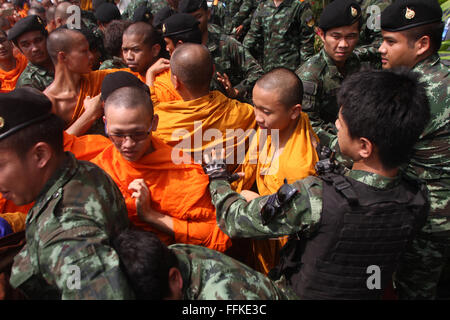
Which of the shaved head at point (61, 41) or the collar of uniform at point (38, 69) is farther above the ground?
the shaved head at point (61, 41)

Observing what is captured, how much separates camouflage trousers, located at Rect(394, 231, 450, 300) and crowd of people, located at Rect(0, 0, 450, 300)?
0.01 m

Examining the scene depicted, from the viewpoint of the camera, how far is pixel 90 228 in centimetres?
135

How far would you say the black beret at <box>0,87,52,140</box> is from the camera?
4.53 feet

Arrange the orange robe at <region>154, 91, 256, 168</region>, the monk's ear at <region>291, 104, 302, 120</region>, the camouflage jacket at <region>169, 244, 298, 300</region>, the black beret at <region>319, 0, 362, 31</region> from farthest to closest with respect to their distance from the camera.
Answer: the black beret at <region>319, 0, 362, 31</region>
the orange robe at <region>154, 91, 256, 168</region>
the monk's ear at <region>291, 104, 302, 120</region>
the camouflage jacket at <region>169, 244, 298, 300</region>

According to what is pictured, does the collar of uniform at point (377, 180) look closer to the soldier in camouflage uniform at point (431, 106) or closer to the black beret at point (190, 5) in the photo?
the soldier in camouflage uniform at point (431, 106)

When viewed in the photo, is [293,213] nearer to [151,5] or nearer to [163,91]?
[163,91]

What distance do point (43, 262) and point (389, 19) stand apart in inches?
103

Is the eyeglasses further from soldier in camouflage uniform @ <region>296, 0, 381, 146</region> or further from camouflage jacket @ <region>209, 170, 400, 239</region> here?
soldier in camouflage uniform @ <region>296, 0, 381, 146</region>

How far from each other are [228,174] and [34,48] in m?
2.93

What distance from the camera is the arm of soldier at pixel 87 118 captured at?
9.59 ft

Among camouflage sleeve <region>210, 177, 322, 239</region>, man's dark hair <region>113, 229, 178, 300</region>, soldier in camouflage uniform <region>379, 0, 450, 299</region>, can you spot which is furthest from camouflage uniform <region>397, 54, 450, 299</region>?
man's dark hair <region>113, 229, 178, 300</region>

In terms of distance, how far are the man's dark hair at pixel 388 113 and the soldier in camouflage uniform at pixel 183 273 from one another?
0.83 meters

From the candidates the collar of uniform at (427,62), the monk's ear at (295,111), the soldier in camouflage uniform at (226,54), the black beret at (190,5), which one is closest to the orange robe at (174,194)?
the monk's ear at (295,111)

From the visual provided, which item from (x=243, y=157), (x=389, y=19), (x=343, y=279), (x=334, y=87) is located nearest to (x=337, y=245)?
(x=343, y=279)
